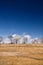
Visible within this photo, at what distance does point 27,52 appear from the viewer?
3.40 m

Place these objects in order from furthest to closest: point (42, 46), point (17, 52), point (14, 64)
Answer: point (42, 46) < point (17, 52) < point (14, 64)

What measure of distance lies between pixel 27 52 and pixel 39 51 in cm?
38

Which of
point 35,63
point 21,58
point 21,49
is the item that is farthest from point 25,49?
point 35,63

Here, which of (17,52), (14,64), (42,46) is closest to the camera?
(14,64)

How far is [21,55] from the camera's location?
3.27m

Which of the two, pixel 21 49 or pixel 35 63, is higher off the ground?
pixel 21 49

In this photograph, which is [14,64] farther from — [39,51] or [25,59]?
[39,51]

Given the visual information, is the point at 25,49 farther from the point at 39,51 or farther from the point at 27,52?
the point at 39,51

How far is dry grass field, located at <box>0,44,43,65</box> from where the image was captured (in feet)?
10.3

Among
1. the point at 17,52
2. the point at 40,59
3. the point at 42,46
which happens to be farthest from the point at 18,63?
the point at 42,46

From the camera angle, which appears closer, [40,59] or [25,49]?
[40,59]

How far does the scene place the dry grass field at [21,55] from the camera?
10.3 ft

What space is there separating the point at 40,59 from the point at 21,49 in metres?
0.58

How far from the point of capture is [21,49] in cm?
345
